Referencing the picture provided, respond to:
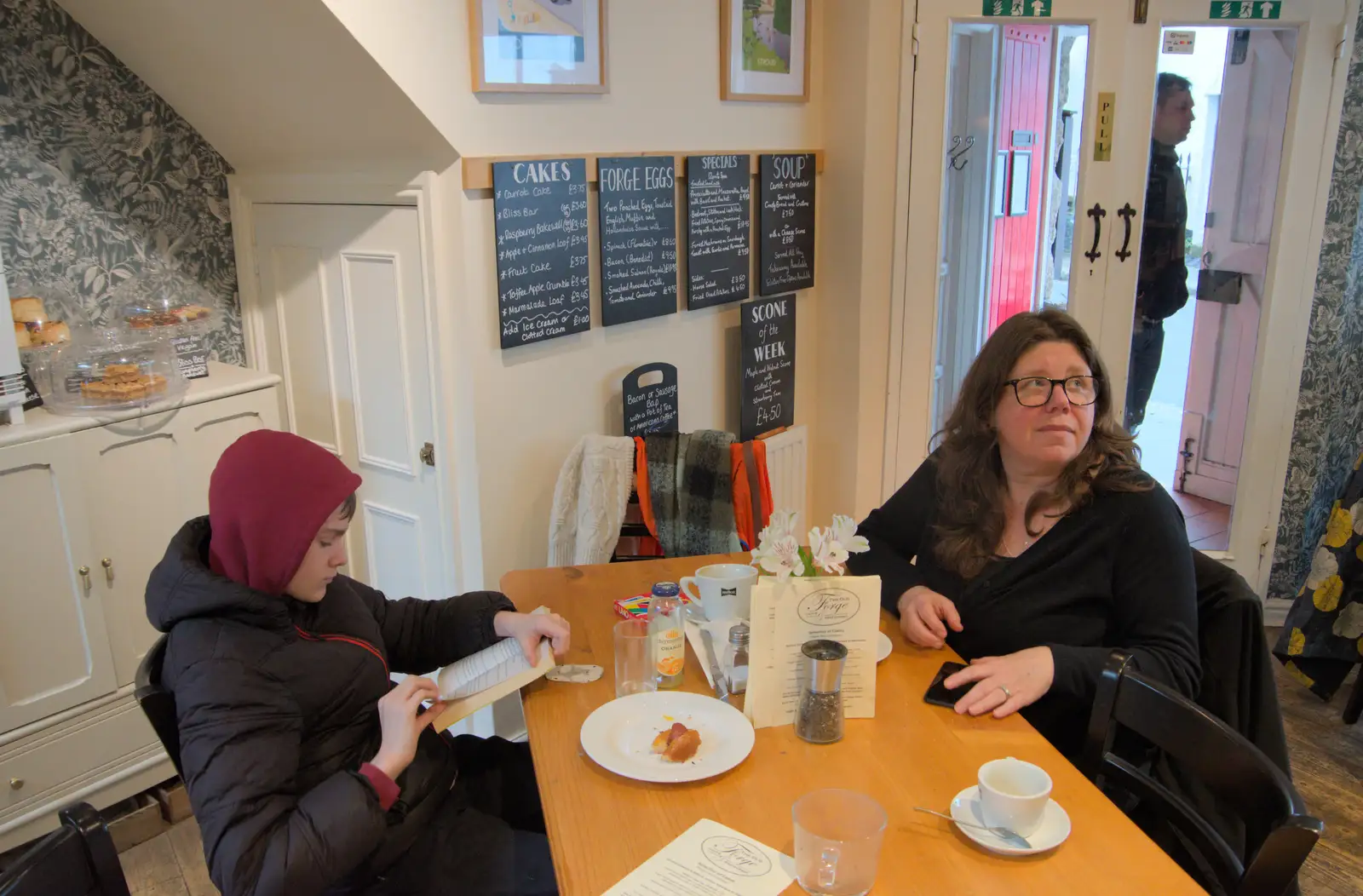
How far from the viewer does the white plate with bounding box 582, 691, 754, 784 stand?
1.34 meters

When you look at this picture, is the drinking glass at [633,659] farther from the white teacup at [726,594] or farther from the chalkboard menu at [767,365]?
the chalkboard menu at [767,365]

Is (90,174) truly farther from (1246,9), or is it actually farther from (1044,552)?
(1246,9)

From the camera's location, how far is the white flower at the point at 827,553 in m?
1.42

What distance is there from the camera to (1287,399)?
3359mm

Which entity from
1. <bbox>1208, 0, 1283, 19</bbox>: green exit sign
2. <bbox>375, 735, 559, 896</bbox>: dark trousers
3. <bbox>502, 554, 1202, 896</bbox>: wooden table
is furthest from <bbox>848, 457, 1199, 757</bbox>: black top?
<bbox>1208, 0, 1283, 19</bbox>: green exit sign

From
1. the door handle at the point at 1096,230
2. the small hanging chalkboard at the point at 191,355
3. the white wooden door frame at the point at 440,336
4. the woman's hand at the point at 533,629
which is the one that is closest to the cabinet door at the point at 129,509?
the small hanging chalkboard at the point at 191,355

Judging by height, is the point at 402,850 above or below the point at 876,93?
below

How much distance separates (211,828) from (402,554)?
163 cm

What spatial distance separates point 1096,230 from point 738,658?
231cm

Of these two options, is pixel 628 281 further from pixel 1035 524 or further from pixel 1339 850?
pixel 1339 850

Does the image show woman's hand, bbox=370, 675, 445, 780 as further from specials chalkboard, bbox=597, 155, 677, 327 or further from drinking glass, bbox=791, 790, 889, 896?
specials chalkboard, bbox=597, 155, 677, 327

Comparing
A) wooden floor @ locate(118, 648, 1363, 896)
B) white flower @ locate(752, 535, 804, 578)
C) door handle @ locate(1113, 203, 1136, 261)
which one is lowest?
wooden floor @ locate(118, 648, 1363, 896)

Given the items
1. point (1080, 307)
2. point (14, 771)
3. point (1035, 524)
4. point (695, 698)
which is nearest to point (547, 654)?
point (695, 698)

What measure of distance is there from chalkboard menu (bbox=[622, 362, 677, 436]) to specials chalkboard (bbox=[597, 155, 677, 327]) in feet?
0.51
